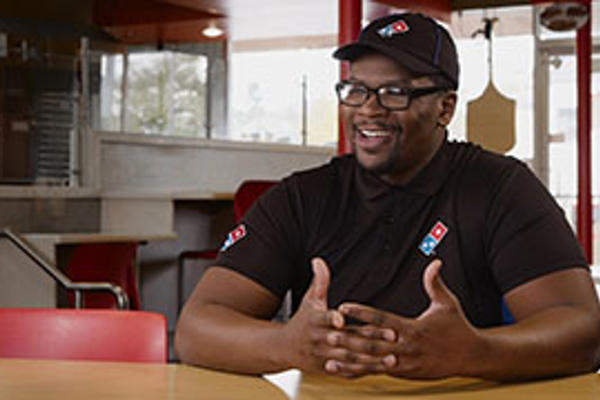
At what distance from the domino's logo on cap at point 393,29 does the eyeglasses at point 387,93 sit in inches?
3.9

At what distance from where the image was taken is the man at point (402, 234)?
163 cm

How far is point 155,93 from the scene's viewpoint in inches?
306

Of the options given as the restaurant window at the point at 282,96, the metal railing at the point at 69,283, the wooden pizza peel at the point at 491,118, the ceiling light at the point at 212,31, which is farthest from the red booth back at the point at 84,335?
the ceiling light at the point at 212,31

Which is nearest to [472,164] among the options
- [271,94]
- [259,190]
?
[259,190]

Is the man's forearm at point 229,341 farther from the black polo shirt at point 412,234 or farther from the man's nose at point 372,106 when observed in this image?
the man's nose at point 372,106

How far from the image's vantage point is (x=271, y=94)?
866 centimetres

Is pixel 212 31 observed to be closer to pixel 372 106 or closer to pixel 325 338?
pixel 372 106

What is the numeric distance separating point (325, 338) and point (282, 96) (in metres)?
7.24

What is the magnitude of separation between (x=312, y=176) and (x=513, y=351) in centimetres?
65

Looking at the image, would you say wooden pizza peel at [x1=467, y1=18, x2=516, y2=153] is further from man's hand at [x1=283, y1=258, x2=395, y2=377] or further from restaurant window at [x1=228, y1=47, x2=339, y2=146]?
man's hand at [x1=283, y1=258, x2=395, y2=377]

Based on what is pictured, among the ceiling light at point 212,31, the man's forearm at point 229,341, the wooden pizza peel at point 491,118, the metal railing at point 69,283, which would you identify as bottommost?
the metal railing at point 69,283

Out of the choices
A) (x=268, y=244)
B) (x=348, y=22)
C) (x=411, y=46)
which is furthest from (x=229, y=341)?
(x=348, y=22)

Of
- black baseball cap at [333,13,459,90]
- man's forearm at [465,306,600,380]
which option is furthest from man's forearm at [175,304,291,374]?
black baseball cap at [333,13,459,90]

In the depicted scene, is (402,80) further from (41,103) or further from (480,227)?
(41,103)
